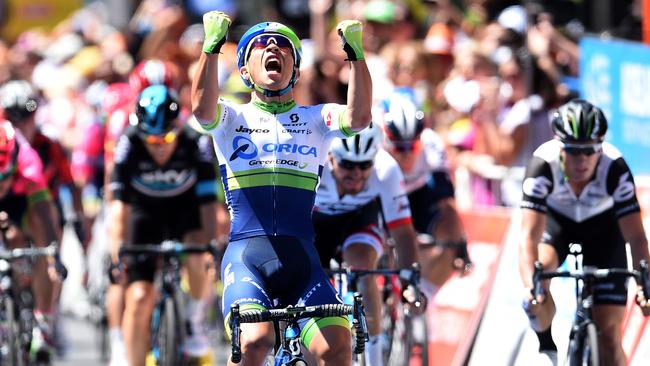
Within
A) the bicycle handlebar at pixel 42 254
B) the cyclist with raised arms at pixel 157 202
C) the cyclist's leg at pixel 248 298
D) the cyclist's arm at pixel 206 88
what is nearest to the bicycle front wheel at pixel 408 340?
the cyclist with raised arms at pixel 157 202

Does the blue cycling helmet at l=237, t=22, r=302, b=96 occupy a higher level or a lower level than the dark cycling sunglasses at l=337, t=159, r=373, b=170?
higher

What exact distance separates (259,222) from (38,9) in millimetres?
18764

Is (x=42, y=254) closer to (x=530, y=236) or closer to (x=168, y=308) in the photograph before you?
(x=168, y=308)

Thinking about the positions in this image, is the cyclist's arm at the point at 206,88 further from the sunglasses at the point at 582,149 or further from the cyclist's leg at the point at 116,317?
the cyclist's leg at the point at 116,317

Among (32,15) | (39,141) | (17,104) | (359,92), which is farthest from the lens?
(32,15)

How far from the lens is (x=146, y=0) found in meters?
22.6

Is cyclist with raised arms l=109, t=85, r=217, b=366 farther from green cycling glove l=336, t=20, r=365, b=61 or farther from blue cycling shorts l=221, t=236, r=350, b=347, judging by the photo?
green cycling glove l=336, t=20, r=365, b=61

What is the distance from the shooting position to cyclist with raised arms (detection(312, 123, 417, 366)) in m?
10.3

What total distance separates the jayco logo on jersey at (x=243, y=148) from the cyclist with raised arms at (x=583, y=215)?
1945 millimetres

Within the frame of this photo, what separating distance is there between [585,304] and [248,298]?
2.24 meters

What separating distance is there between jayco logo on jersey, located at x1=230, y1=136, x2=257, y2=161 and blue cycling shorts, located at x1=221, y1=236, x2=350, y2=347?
1.40 ft

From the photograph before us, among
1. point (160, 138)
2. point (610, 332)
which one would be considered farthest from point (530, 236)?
point (160, 138)

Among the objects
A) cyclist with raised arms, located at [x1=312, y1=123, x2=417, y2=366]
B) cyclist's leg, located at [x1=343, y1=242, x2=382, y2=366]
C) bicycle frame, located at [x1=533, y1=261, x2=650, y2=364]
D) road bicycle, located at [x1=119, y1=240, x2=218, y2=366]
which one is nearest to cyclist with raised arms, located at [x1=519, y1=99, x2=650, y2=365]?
bicycle frame, located at [x1=533, y1=261, x2=650, y2=364]

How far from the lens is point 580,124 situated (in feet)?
30.6
